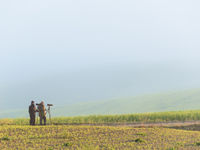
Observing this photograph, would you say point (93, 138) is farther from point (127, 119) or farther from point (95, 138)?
point (127, 119)

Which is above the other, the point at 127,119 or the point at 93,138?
the point at 127,119

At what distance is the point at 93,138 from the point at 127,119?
532 inches

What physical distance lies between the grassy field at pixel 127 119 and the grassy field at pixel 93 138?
7.42 metres

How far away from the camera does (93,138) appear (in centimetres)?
3253

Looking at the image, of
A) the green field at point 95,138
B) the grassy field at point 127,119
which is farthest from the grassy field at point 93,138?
the grassy field at point 127,119

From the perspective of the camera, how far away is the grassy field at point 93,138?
29.7 meters

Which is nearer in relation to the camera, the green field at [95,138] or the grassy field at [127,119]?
the green field at [95,138]

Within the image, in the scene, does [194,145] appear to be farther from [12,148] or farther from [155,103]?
[155,103]

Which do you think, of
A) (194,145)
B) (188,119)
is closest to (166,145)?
(194,145)

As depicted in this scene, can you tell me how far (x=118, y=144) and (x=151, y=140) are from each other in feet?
11.0

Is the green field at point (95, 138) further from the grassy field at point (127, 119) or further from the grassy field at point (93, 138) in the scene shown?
the grassy field at point (127, 119)

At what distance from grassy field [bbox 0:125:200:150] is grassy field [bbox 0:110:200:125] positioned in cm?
742

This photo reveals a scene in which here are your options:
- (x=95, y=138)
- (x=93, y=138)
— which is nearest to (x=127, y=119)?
(x=95, y=138)

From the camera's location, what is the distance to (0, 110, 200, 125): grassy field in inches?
1767
